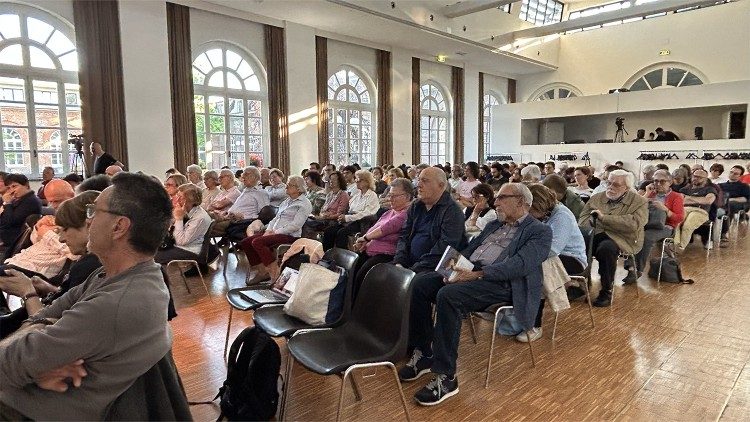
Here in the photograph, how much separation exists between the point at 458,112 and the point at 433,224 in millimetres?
13444

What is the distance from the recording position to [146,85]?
8977mm

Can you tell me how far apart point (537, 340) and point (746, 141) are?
13427 mm

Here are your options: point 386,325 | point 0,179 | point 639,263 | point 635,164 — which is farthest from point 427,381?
point 635,164

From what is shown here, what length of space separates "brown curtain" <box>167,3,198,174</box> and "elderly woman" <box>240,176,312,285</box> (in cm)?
544

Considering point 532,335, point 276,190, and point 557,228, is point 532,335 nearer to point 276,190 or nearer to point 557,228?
point 557,228

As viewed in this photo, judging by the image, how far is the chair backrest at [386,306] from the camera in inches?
84.0

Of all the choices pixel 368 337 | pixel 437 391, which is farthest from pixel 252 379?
pixel 437 391

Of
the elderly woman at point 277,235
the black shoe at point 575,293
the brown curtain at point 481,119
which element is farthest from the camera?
the brown curtain at point 481,119

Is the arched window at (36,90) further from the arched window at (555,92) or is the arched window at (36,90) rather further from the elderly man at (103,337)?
the arched window at (555,92)

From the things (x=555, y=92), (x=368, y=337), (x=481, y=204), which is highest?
(x=555, y=92)

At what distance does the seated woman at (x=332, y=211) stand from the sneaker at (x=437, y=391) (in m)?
3.24

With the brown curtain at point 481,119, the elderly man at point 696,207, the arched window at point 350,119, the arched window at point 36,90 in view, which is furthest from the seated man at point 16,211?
the brown curtain at point 481,119

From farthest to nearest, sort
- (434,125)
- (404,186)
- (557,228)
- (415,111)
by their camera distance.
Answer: (434,125)
(415,111)
(404,186)
(557,228)

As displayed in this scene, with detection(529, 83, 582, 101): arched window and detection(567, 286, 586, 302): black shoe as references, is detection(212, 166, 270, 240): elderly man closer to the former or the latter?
detection(567, 286, 586, 302): black shoe
